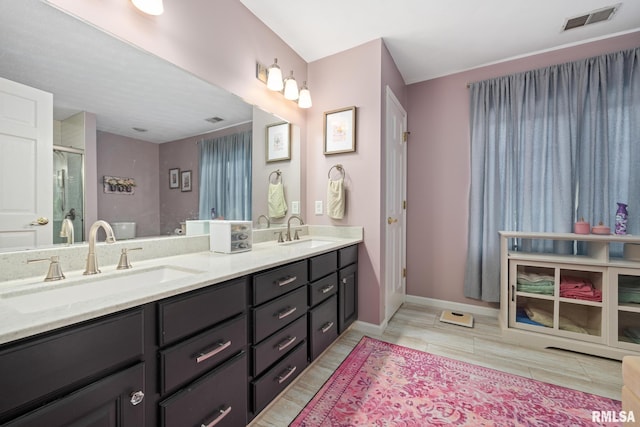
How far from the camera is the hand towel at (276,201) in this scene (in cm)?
226

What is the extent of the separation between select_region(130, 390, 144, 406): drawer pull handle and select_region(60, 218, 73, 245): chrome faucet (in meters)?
0.74

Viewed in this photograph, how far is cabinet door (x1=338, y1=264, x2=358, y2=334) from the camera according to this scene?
2.00 metres

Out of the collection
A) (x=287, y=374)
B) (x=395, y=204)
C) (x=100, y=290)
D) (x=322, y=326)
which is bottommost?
(x=287, y=374)

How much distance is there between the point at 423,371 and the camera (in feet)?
5.72

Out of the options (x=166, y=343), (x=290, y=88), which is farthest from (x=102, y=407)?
(x=290, y=88)

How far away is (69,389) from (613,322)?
9.84ft

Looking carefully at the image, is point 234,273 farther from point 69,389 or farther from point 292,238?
point 292,238

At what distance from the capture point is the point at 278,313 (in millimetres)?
1351

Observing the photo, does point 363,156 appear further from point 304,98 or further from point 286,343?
point 286,343

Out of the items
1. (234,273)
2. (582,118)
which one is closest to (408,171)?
(582,118)

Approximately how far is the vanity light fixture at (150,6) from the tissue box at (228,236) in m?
1.12

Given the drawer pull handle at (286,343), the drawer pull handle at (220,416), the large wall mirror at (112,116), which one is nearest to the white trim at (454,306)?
the drawer pull handle at (286,343)

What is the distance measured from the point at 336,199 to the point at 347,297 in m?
0.85

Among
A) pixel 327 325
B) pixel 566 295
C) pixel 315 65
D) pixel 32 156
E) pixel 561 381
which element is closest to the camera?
pixel 32 156
